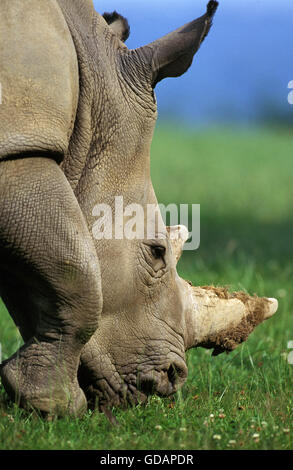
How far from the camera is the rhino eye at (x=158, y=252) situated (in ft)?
13.2

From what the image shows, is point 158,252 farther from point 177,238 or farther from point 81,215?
point 81,215

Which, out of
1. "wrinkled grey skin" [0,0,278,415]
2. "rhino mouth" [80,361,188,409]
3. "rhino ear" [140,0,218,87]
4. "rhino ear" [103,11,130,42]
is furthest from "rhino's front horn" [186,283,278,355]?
"rhino ear" [103,11,130,42]

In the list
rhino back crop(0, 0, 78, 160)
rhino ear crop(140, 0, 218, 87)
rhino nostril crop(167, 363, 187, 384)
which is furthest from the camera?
rhino nostril crop(167, 363, 187, 384)

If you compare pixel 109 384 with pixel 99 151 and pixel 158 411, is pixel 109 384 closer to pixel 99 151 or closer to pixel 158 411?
pixel 158 411

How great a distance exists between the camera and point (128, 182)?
13.0 feet

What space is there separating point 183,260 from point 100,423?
16.0ft

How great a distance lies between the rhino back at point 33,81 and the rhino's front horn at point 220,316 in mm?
1077

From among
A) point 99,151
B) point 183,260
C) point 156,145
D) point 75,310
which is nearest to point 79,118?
point 99,151

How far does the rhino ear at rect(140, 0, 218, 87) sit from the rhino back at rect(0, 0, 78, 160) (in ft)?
1.49

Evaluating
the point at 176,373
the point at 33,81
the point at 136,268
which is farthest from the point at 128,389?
the point at 33,81

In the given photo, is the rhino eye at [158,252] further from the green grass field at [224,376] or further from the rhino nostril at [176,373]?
the green grass field at [224,376]

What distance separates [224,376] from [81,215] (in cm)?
A: 156

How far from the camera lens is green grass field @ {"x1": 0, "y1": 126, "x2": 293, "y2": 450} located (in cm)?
346

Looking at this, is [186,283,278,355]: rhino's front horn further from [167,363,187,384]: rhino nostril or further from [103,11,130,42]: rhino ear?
[103,11,130,42]: rhino ear
